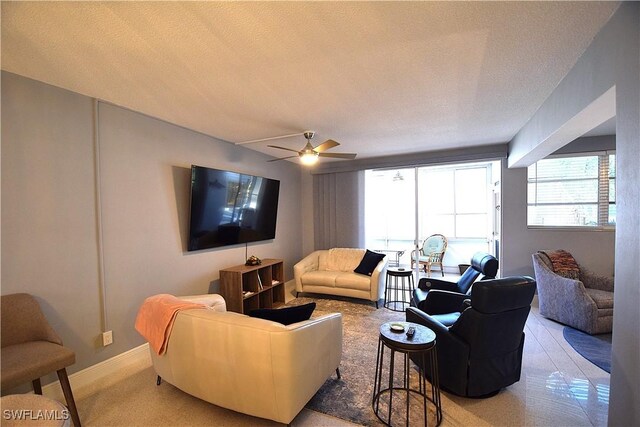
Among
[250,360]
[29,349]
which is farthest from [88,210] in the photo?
[250,360]

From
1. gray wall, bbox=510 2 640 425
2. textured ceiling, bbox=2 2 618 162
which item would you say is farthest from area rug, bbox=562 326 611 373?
textured ceiling, bbox=2 2 618 162

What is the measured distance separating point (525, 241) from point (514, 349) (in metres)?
2.83

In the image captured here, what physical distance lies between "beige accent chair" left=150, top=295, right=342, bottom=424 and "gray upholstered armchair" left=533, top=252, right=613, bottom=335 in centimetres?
324

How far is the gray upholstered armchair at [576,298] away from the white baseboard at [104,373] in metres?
4.86

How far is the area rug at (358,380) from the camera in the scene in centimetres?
197

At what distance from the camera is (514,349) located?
2131mm

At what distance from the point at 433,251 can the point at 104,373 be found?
19.8 ft

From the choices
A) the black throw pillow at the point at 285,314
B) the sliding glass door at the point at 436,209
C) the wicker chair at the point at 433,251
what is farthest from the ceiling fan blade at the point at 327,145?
the wicker chair at the point at 433,251

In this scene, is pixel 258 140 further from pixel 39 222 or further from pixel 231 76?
pixel 39 222

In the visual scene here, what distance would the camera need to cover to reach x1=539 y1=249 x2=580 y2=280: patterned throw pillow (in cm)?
369

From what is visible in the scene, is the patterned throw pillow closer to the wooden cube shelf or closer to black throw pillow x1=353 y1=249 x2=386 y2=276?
black throw pillow x1=353 y1=249 x2=386 y2=276

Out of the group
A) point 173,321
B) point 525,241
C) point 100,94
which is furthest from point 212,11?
point 525,241

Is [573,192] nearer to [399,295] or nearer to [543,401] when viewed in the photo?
[399,295]

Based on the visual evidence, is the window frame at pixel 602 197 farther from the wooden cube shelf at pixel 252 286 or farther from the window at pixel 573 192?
the wooden cube shelf at pixel 252 286
